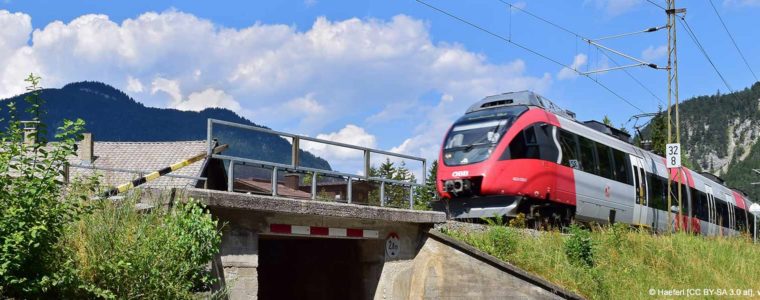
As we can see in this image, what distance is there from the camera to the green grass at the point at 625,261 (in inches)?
518

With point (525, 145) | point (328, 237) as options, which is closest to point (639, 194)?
point (525, 145)

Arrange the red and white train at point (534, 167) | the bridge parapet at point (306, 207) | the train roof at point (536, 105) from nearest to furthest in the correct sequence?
the bridge parapet at point (306, 207) < the red and white train at point (534, 167) < the train roof at point (536, 105)

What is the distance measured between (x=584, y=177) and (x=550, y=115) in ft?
5.89

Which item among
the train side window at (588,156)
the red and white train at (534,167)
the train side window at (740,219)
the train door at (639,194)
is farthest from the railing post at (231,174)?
the train side window at (740,219)

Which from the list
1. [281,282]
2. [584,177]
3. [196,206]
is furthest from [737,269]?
[196,206]

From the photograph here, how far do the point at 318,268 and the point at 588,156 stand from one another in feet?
25.4

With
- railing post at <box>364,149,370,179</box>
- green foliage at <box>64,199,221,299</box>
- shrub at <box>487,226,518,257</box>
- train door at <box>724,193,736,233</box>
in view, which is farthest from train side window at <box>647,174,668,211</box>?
green foliage at <box>64,199,221,299</box>

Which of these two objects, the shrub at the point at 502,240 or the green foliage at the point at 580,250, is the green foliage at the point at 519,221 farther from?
the shrub at the point at 502,240

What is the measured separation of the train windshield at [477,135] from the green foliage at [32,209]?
391 inches

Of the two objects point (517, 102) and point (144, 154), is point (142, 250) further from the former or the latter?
point (144, 154)

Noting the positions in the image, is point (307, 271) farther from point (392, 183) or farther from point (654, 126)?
point (654, 126)

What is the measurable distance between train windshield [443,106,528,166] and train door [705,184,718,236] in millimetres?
12954

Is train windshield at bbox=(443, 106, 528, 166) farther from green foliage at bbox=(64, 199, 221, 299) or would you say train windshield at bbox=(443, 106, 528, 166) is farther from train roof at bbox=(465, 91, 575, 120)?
green foliage at bbox=(64, 199, 221, 299)

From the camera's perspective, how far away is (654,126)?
6606 centimetres
